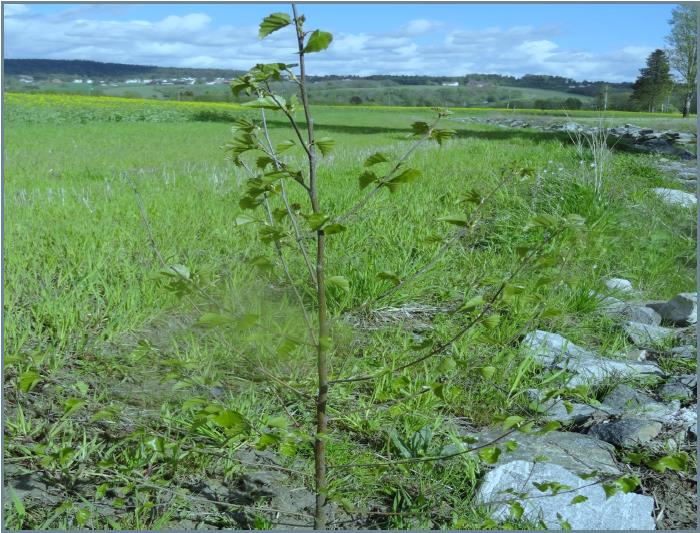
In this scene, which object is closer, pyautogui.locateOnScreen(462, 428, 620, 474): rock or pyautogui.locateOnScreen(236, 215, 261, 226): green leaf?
pyautogui.locateOnScreen(236, 215, 261, 226): green leaf

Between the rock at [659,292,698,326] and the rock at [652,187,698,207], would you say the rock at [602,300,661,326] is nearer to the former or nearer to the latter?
the rock at [659,292,698,326]

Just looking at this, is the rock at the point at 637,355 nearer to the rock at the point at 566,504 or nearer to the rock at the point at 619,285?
the rock at the point at 619,285

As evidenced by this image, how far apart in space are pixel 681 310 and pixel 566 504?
1.99m

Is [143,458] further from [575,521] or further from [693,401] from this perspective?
[693,401]

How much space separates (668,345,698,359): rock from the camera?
3252mm

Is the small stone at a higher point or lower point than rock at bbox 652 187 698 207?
lower

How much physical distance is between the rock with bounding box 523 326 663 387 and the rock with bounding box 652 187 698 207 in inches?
157

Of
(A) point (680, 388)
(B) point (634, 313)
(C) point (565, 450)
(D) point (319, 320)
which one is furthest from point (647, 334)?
(D) point (319, 320)

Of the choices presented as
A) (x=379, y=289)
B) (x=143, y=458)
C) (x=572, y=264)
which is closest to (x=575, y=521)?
(x=143, y=458)

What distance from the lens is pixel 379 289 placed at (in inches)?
142

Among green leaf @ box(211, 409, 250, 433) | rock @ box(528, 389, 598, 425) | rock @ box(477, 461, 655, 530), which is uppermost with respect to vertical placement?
green leaf @ box(211, 409, 250, 433)

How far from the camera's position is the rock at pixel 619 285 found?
4094 mm

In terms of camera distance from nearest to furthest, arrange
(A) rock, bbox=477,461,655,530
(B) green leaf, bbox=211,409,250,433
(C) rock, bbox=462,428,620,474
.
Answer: (B) green leaf, bbox=211,409,250,433 < (A) rock, bbox=477,461,655,530 < (C) rock, bbox=462,428,620,474

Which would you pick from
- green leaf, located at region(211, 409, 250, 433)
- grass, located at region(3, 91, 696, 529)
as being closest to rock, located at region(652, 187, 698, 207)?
grass, located at region(3, 91, 696, 529)
